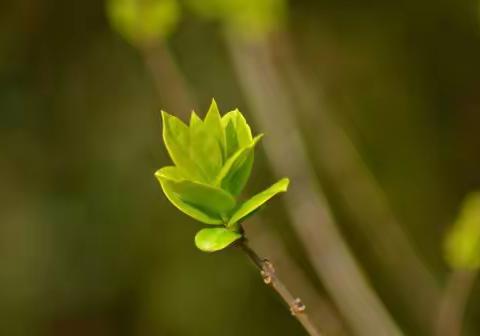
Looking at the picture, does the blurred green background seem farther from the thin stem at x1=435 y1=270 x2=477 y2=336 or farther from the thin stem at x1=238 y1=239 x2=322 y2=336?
the thin stem at x1=238 y1=239 x2=322 y2=336

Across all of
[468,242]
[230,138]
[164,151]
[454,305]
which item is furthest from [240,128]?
[164,151]

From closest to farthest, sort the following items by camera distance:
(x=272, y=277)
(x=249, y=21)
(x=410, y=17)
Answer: (x=272, y=277)
(x=249, y=21)
(x=410, y=17)

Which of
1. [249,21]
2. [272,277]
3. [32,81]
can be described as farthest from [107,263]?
[272,277]

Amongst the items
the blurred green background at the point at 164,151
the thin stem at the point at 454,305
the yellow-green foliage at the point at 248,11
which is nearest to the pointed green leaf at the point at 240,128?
the thin stem at the point at 454,305

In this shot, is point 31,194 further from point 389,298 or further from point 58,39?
point 389,298

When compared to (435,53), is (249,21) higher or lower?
higher

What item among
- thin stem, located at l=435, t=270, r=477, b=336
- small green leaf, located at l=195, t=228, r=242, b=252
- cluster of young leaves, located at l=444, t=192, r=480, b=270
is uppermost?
small green leaf, located at l=195, t=228, r=242, b=252

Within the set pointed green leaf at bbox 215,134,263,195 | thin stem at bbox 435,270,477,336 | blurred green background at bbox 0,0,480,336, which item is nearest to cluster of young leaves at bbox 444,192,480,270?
thin stem at bbox 435,270,477,336

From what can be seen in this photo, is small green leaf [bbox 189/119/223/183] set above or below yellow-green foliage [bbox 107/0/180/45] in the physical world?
below
